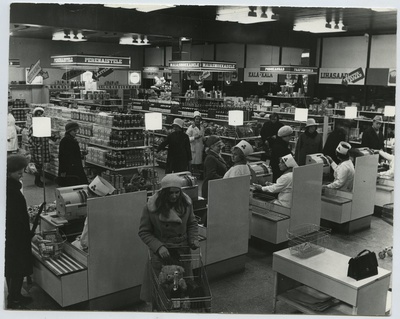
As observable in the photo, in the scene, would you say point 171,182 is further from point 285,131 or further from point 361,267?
point 285,131

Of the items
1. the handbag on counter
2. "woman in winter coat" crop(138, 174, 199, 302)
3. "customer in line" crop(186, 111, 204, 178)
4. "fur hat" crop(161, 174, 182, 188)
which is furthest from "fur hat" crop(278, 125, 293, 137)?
"fur hat" crop(161, 174, 182, 188)

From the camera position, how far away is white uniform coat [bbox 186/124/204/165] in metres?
11.8

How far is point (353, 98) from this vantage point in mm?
15617

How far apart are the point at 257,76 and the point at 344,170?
10767 mm

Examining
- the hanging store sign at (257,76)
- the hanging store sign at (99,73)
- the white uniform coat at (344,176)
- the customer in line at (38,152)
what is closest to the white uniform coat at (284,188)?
the white uniform coat at (344,176)

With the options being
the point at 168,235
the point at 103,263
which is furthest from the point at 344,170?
the point at 103,263

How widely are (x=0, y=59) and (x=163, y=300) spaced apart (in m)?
2.23

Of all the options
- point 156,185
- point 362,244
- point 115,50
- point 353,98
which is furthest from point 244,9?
point 115,50

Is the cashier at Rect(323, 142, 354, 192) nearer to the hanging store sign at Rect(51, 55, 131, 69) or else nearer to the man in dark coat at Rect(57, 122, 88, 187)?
the man in dark coat at Rect(57, 122, 88, 187)

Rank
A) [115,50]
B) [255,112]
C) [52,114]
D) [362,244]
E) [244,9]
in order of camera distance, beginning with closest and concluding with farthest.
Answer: [362,244], [244,9], [52,114], [255,112], [115,50]

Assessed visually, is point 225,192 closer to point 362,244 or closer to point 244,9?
point 362,244

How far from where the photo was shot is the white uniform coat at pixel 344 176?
303 inches

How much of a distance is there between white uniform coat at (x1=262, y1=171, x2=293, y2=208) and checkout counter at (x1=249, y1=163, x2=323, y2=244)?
0.08m

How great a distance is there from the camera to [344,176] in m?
7.74
